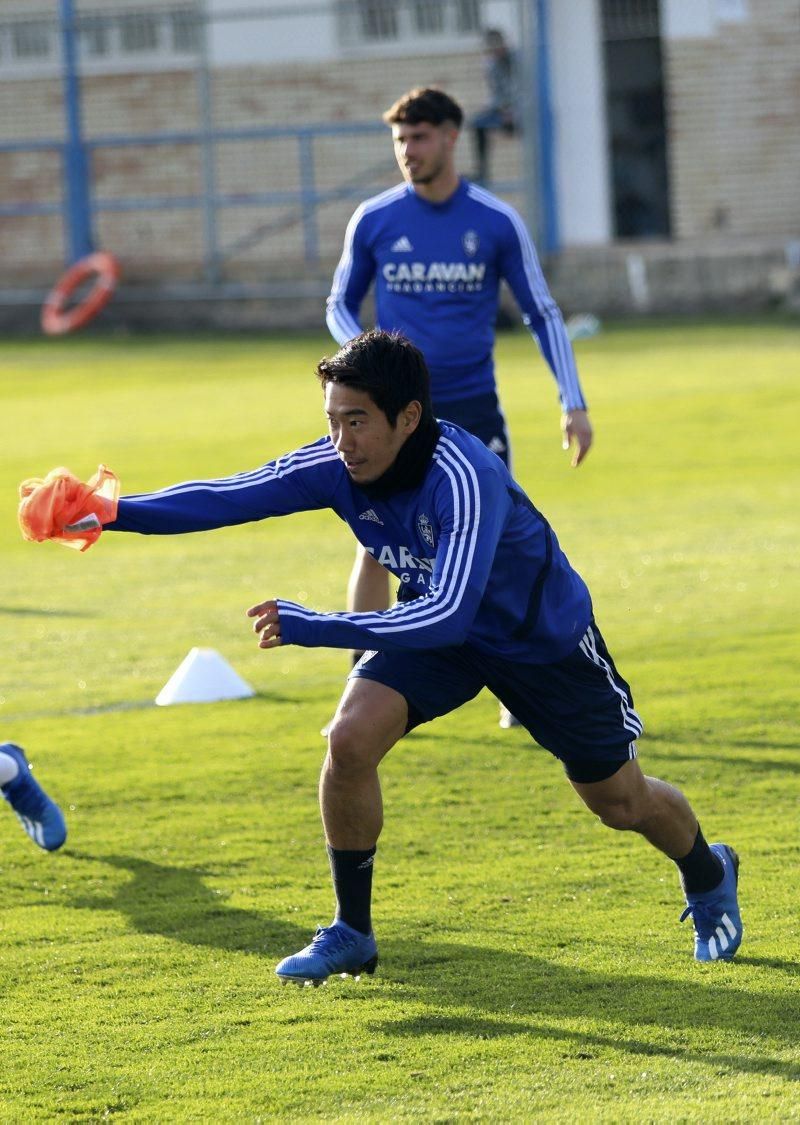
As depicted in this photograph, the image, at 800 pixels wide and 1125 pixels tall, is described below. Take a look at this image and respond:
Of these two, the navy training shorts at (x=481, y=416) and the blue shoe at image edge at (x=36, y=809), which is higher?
the navy training shorts at (x=481, y=416)

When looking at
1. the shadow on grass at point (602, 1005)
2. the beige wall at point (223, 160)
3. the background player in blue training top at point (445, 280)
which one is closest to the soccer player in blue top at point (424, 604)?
the shadow on grass at point (602, 1005)

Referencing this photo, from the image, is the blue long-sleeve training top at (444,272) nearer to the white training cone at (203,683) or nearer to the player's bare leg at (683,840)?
the white training cone at (203,683)

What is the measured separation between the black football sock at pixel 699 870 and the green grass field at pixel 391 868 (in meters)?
0.17

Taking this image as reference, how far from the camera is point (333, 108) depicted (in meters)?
25.4

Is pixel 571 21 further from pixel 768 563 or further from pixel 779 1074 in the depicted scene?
pixel 779 1074

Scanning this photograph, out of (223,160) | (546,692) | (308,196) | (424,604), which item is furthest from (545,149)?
(424,604)

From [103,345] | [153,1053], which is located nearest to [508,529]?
[153,1053]

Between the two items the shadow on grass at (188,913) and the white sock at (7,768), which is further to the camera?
the white sock at (7,768)

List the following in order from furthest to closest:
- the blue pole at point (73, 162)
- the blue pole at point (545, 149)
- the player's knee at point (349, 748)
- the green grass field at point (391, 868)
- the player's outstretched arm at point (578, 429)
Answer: the blue pole at point (73, 162)
the blue pole at point (545, 149)
the player's outstretched arm at point (578, 429)
the player's knee at point (349, 748)
the green grass field at point (391, 868)

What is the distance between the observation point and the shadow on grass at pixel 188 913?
4875mm

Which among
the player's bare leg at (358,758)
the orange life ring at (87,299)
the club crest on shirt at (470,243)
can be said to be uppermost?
the club crest on shirt at (470,243)

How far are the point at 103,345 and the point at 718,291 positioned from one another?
7.47 m

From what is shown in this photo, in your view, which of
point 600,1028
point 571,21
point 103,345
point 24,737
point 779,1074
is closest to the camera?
point 779,1074

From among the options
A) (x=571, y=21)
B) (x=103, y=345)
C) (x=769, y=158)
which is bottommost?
(x=103, y=345)
